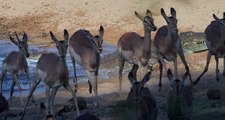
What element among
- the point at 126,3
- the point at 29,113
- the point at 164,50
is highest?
the point at 126,3

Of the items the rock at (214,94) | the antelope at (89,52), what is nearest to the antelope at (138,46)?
the antelope at (89,52)

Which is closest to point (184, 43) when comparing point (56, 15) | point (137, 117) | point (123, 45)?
point (123, 45)

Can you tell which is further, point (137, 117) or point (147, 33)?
point (147, 33)

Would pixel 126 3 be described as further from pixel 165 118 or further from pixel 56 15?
pixel 165 118

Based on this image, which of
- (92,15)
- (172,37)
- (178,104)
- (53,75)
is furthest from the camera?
(92,15)

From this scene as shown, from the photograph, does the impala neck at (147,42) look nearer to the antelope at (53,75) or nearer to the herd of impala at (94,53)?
the herd of impala at (94,53)

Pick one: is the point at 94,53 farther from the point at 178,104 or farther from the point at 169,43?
the point at 178,104

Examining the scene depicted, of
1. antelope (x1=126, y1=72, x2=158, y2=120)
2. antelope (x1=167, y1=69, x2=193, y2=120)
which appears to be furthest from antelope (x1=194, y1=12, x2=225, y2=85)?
antelope (x1=126, y1=72, x2=158, y2=120)

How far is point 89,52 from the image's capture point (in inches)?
524

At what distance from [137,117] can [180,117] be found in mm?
592

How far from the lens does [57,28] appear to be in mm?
27656

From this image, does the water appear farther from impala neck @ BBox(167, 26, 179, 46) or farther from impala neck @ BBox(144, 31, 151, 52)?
impala neck @ BBox(167, 26, 179, 46)

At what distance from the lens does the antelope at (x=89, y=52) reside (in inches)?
505

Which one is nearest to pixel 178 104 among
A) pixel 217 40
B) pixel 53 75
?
pixel 53 75
